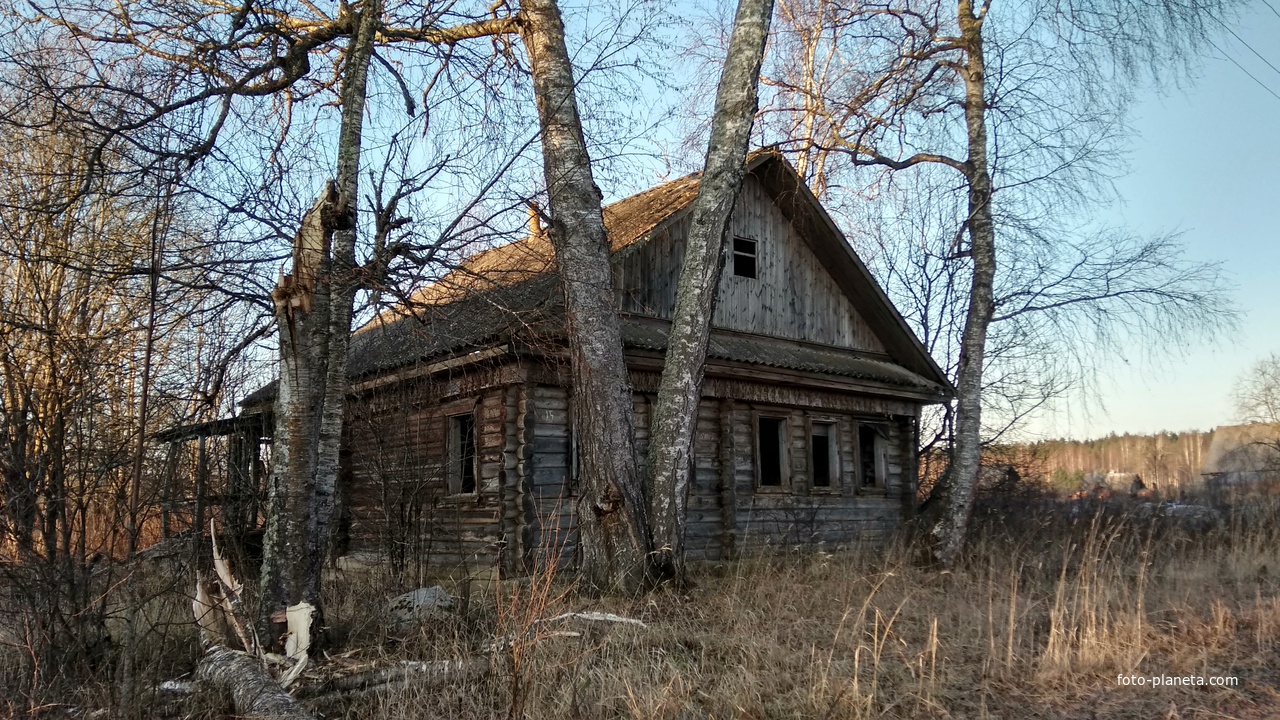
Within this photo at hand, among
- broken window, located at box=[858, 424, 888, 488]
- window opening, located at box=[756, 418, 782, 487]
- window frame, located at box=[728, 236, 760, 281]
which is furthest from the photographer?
broken window, located at box=[858, 424, 888, 488]

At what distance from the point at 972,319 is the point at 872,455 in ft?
17.6

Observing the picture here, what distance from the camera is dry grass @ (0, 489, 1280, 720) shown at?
4.96 meters

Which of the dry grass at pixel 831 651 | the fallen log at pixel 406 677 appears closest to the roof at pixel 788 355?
the dry grass at pixel 831 651

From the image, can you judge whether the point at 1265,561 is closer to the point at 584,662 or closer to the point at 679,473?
the point at 679,473

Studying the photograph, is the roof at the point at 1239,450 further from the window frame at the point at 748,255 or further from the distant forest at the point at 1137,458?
the window frame at the point at 748,255

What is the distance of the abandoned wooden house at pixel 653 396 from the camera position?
966 cm

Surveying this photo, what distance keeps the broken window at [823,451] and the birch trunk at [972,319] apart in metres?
2.12

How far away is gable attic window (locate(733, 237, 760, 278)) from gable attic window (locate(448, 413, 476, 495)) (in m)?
4.94

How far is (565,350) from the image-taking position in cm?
895

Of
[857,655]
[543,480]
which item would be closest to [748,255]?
[543,480]

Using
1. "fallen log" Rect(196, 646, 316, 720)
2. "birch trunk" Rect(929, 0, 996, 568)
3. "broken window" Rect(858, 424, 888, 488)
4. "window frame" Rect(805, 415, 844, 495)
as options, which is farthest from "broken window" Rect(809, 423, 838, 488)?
"fallen log" Rect(196, 646, 316, 720)

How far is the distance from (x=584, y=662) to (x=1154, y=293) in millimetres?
11001

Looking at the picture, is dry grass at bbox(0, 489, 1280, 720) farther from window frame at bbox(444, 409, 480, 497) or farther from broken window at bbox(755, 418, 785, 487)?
broken window at bbox(755, 418, 785, 487)

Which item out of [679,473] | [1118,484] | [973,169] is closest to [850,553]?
[679,473]
